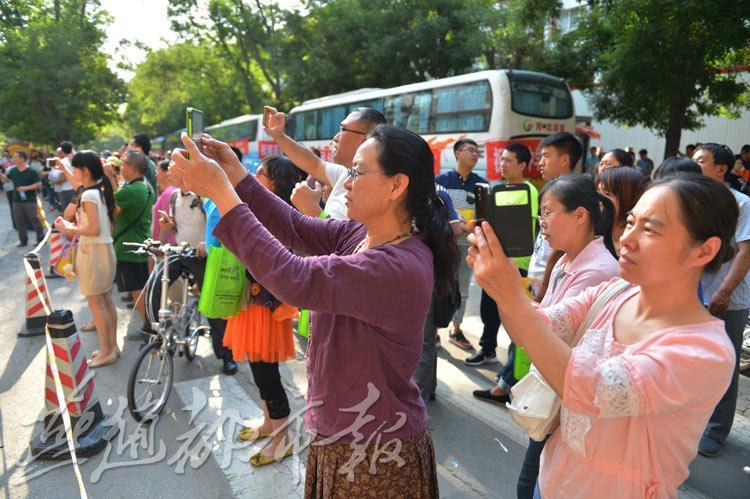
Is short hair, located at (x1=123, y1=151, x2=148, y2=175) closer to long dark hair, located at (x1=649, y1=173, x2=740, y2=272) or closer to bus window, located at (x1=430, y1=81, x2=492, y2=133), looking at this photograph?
long dark hair, located at (x1=649, y1=173, x2=740, y2=272)

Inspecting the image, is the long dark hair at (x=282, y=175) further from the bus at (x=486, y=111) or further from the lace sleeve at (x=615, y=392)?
the bus at (x=486, y=111)

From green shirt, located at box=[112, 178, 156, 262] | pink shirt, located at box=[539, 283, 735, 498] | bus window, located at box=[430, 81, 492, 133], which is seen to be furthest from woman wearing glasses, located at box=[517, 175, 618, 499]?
bus window, located at box=[430, 81, 492, 133]

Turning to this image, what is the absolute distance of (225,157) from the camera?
1.74 metres

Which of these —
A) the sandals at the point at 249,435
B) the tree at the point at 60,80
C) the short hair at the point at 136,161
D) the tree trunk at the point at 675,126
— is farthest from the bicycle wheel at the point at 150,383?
the tree trunk at the point at 675,126

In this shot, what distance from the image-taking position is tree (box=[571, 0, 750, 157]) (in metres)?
7.54

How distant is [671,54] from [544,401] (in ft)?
31.6

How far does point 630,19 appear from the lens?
30.3 ft

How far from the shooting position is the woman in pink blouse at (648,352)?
3.59ft

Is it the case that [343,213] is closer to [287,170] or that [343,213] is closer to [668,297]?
[287,170]

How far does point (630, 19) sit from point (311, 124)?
10.5 metres

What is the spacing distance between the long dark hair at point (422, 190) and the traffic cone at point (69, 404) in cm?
263

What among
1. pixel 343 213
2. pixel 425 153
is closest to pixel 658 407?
pixel 425 153

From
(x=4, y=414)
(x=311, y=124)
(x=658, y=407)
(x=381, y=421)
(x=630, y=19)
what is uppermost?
(x=630, y=19)

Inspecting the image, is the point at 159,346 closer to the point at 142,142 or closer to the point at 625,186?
the point at 625,186
